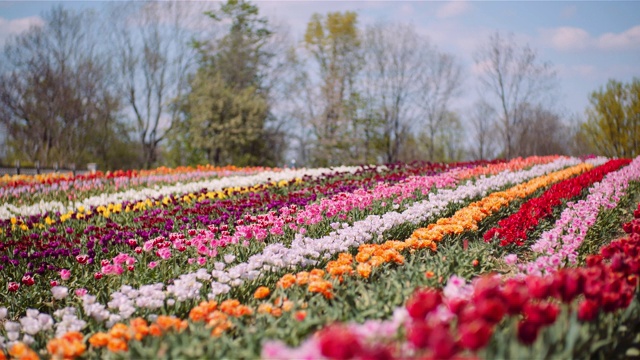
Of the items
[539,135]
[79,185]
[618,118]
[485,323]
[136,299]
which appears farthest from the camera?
[539,135]

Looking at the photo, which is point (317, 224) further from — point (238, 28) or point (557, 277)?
point (238, 28)

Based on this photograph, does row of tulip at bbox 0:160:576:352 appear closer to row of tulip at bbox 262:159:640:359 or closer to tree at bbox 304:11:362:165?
row of tulip at bbox 262:159:640:359

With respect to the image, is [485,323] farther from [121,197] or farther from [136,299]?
[121,197]

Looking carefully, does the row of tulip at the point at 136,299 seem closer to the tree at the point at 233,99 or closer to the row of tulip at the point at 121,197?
the row of tulip at the point at 121,197

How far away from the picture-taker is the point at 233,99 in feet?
83.9

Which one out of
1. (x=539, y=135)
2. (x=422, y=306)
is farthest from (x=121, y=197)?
(x=539, y=135)

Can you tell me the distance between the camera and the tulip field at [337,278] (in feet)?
7.07

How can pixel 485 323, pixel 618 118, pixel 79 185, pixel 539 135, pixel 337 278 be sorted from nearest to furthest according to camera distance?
pixel 485 323 < pixel 337 278 < pixel 79 185 < pixel 618 118 < pixel 539 135

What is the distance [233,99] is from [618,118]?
18406 mm

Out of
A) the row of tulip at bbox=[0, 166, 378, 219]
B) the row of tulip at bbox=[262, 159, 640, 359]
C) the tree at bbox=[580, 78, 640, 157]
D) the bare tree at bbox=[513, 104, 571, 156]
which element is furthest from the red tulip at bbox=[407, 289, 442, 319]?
the bare tree at bbox=[513, 104, 571, 156]

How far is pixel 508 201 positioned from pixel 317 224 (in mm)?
3417

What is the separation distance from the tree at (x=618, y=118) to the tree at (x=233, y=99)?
16.3 meters

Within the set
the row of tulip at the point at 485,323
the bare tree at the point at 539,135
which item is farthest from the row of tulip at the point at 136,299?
the bare tree at the point at 539,135

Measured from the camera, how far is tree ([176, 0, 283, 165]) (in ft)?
83.3
